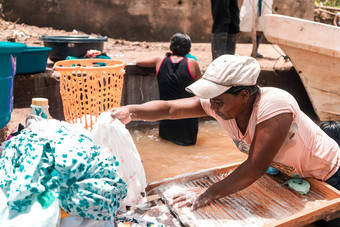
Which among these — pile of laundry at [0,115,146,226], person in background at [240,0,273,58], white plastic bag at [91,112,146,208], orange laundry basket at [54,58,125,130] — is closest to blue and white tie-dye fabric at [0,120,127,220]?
pile of laundry at [0,115,146,226]

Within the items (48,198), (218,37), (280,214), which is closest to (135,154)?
(48,198)

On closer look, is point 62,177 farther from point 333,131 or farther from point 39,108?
point 333,131

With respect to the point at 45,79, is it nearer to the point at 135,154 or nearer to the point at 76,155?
the point at 135,154

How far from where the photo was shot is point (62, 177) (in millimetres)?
1377

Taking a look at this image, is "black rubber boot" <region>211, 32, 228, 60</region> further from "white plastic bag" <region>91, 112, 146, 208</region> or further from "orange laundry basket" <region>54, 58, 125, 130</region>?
"white plastic bag" <region>91, 112, 146, 208</region>

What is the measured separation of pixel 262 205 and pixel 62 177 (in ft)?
4.18

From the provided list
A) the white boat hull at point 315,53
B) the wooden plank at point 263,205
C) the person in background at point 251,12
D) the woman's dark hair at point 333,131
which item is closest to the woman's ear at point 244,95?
the wooden plank at point 263,205

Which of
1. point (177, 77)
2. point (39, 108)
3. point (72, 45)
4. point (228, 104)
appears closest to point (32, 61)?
point (72, 45)

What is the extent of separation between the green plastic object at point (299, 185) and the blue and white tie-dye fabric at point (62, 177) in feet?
4.08

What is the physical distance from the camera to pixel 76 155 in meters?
1.40

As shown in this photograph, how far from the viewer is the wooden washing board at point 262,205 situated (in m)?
1.92

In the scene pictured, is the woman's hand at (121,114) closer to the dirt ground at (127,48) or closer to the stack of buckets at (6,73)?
the stack of buckets at (6,73)

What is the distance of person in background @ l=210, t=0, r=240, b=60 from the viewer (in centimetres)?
512

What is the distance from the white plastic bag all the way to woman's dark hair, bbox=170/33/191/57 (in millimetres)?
2233
